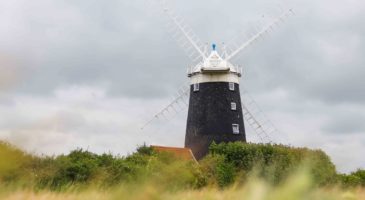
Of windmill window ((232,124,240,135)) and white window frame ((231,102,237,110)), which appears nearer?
white window frame ((231,102,237,110))

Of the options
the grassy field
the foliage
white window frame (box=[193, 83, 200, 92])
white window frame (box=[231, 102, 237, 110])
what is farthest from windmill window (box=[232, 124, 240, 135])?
the grassy field

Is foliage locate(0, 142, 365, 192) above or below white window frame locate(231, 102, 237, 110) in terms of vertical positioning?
below

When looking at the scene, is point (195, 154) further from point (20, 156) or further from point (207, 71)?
point (20, 156)

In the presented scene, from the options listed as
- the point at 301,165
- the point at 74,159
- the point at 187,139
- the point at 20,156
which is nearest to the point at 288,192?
the point at 301,165

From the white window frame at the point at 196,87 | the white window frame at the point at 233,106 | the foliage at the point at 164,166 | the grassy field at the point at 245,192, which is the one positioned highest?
the white window frame at the point at 196,87

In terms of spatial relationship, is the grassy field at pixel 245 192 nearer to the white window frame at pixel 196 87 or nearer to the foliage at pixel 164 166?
the foliage at pixel 164 166

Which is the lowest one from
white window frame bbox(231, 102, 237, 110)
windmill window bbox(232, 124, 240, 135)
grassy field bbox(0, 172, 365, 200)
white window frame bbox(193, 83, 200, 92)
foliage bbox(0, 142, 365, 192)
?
grassy field bbox(0, 172, 365, 200)

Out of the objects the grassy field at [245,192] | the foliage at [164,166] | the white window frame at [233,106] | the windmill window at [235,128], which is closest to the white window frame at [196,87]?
the white window frame at [233,106]

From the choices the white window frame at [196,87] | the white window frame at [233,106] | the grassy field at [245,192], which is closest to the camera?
the grassy field at [245,192]

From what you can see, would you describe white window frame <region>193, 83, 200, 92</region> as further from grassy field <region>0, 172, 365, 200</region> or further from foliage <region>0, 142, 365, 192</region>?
grassy field <region>0, 172, 365, 200</region>

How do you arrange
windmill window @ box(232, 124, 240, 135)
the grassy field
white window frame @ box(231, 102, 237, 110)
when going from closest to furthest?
the grassy field → white window frame @ box(231, 102, 237, 110) → windmill window @ box(232, 124, 240, 135)

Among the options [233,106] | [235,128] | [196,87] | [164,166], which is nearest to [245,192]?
[164,166]

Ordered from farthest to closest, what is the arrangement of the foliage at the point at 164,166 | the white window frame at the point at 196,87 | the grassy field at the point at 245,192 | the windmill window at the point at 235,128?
the white window frame at the point at 196,87 → the windmill window at the point at 235,128 → the foliage at the point at 164,166 → the grassy field at the point at 245,192

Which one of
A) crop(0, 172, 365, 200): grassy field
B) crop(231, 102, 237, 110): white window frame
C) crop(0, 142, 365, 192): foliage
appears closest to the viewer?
crop(0, 172, 365, 200): grassy field
